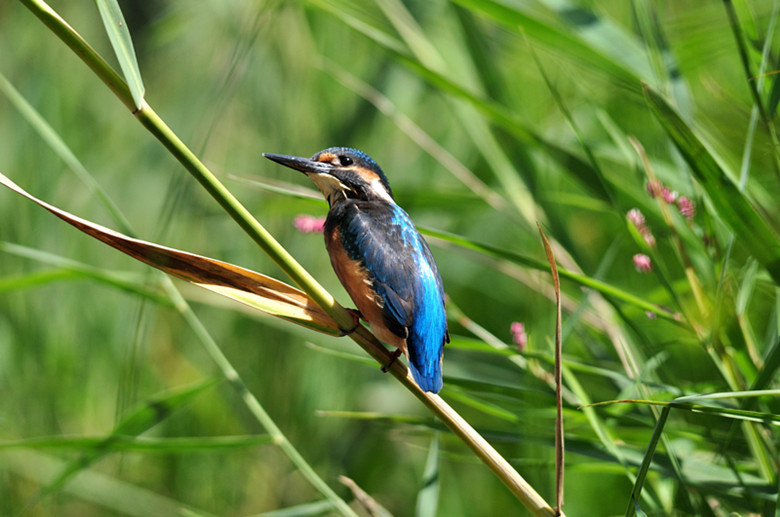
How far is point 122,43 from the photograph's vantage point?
2.15 feet

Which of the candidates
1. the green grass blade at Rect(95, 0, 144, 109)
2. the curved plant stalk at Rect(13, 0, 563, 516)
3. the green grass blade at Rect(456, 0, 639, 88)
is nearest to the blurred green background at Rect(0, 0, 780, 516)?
the green grass blade at Rect(456, 0, 639, 88)

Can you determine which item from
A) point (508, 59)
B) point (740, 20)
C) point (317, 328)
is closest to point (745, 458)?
point (740, 20)

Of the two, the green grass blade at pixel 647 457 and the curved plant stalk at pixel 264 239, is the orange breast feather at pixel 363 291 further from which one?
the green grass blade at pixel 647 457

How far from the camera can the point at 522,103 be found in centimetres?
202

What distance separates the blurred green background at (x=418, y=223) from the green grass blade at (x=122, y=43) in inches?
19.4

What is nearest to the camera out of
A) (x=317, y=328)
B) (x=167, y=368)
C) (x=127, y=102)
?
(x=127, y=102)

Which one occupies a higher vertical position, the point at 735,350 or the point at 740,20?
the point at 740,20

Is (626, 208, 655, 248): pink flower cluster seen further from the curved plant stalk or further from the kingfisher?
the curved plant stalk

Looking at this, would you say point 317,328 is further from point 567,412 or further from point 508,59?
point 508,59

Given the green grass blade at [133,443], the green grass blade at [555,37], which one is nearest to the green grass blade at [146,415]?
the green grass blade at [133,443]

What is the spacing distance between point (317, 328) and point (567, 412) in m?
0.47

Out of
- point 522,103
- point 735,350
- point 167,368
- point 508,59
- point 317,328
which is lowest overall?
point 317,328

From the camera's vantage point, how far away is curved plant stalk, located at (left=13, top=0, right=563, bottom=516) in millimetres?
615

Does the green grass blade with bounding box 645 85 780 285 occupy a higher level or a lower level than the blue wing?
higher
